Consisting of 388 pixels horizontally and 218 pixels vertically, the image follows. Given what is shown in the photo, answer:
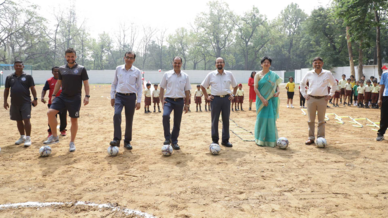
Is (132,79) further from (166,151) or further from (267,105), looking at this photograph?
(267,105)

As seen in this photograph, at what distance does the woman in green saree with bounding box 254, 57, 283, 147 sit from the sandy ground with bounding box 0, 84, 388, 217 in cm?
39

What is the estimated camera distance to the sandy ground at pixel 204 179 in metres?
3.41

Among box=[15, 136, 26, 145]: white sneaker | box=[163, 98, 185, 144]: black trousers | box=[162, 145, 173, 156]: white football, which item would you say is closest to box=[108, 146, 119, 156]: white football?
box=[162, 145, 173, 156]: white football

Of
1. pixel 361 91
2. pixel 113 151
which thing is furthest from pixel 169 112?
pixel 361 91

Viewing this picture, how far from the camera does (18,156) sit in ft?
18.7

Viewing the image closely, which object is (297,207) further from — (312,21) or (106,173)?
(312,21)

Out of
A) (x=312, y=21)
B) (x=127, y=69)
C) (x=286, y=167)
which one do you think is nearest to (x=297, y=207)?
→ (x=286, y=167)

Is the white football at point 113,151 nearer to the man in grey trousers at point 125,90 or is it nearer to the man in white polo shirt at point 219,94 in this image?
the man in grey trousers at point 125,90

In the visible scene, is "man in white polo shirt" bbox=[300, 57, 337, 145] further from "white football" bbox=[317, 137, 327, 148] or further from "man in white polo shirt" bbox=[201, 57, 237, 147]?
"man in white polo shirt" bbox=[201, 57, 237, 147]

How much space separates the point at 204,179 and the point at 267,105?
2.88 meters

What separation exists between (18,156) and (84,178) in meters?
2.24

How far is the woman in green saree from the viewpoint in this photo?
6527 millimetres

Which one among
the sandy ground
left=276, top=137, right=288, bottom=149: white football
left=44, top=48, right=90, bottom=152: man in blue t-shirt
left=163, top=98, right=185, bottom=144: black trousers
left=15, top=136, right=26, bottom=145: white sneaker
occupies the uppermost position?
left=44, top=48, right=90, bottom=152: man in blue t-shirt

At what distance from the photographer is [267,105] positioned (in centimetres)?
651
